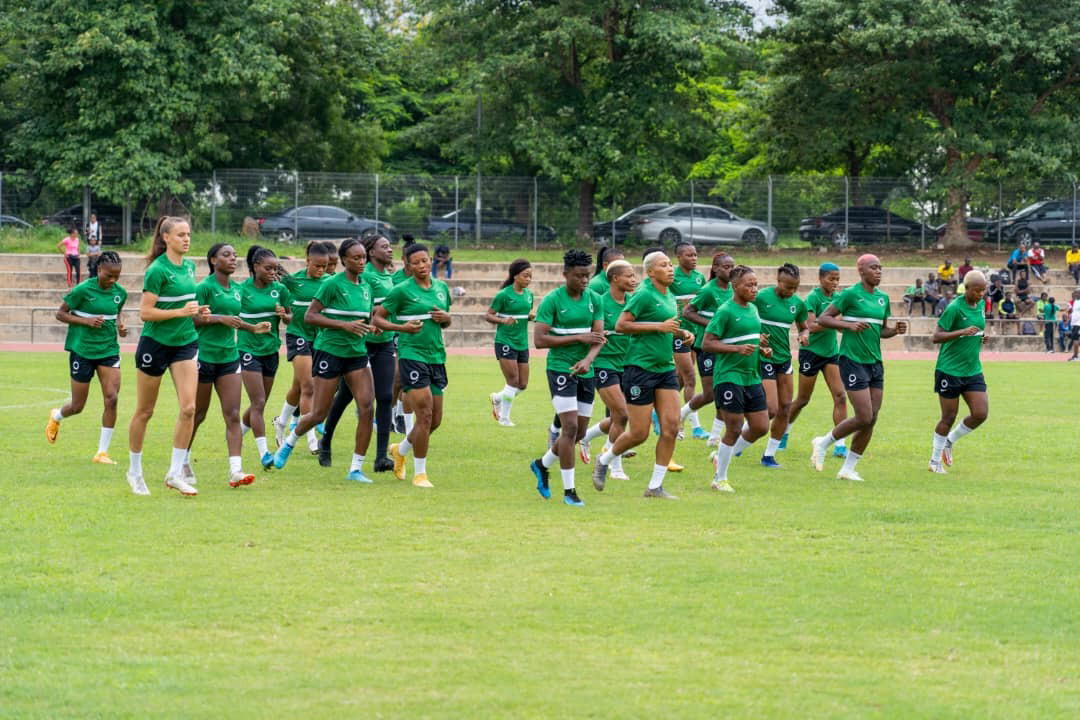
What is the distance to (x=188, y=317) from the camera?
1241 centimetres

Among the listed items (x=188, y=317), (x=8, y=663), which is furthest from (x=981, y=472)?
(x=8, y=663)

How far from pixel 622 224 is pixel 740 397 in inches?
1374

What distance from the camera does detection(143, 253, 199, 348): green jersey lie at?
1220 cm

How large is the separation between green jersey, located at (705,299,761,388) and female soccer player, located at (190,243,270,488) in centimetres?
412

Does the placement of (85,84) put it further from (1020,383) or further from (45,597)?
(45,597)

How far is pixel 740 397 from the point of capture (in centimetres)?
1338

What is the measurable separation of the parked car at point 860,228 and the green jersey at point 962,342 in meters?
32.2

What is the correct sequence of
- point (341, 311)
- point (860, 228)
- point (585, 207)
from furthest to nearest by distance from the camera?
point (585, 207) → point (860, 228) → point (341, 311)

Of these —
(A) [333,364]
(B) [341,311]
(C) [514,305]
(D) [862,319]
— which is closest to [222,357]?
(A) [333,364]

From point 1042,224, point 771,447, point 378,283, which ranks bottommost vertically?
point 771,447

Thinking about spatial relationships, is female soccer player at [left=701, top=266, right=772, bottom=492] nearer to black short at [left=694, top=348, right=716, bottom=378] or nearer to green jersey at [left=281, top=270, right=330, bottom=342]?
black short at [left=694, top=348, right=716, bottom=378]

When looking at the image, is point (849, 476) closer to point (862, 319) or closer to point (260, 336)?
point (862, 319)

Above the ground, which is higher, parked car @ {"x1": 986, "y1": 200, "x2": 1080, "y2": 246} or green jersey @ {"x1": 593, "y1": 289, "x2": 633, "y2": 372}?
parked car @ {"x1": 986, "y1": 200, "x2": 1080, "y2": 246}

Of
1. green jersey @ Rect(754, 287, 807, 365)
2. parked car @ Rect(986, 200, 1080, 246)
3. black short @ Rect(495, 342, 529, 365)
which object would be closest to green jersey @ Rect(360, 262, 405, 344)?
black short @ Rect(495, 342, 529, 365)
